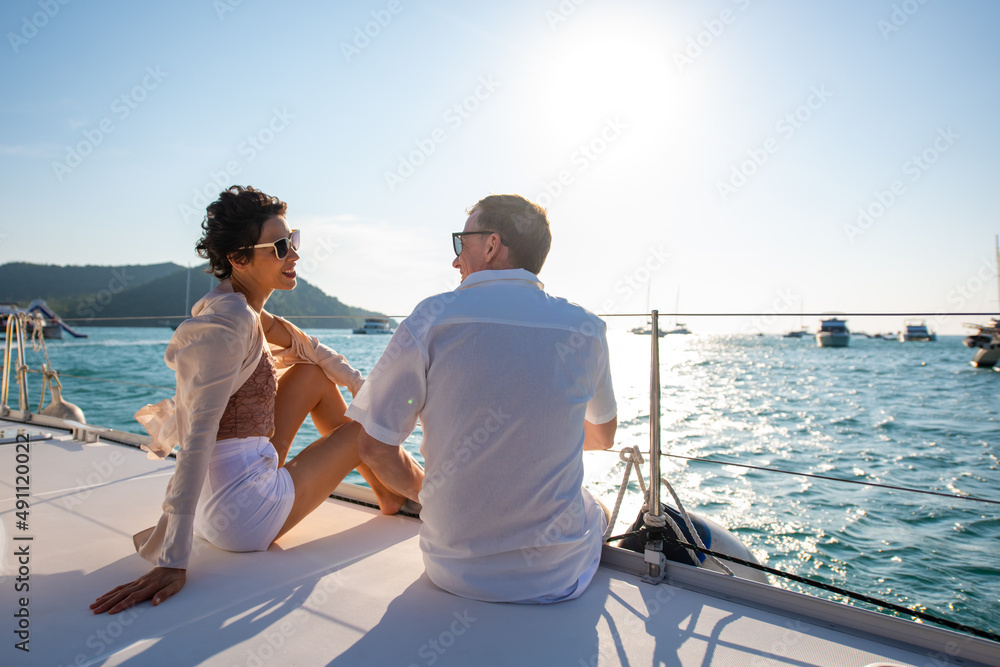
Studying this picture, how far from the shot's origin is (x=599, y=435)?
151 cm

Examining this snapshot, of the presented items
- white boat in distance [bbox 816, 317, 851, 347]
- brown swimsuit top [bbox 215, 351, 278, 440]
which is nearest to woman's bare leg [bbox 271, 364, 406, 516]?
brown swimsuit top [bbox 215, 351, 278, 440]

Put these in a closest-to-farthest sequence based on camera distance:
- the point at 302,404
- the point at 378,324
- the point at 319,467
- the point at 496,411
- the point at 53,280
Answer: the point at 496,411 < the point at 319,467 < the point at 302,404 < the point at 378,324 < the point at 53,280

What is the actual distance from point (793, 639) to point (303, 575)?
4.00 ft

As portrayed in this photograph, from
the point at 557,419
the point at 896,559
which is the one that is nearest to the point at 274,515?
the point at 557,419

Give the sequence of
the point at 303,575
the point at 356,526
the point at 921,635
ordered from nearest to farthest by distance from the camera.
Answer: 1. the point at 921,635
2. the point at 303,575
3. the point at 356,526

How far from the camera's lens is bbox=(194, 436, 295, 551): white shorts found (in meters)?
1.58

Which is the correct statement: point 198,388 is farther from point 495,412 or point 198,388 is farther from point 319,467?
point 495,412

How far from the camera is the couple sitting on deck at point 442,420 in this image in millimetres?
1208

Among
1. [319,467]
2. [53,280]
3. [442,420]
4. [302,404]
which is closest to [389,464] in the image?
[442,420]

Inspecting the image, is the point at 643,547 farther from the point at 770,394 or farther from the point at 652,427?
the point at 770,394

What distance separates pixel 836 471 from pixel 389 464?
26.8 feet

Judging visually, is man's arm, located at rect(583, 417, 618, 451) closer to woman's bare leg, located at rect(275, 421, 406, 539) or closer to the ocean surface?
the ocean surface

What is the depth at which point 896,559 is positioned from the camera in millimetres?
4551

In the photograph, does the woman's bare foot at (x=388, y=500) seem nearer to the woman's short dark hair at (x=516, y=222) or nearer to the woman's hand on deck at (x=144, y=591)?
the woman's hand on deck at (x=144, y=591)
